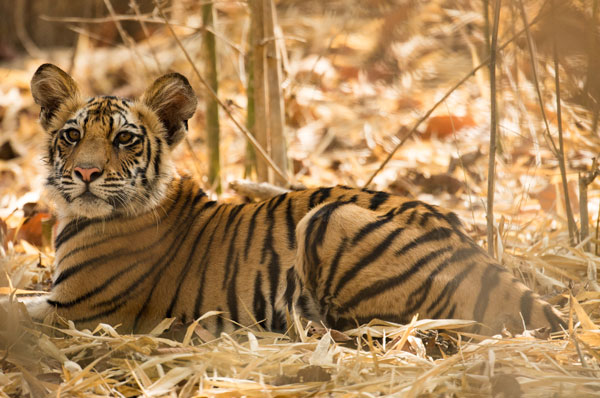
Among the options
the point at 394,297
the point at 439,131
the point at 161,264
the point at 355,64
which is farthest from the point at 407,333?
the point at 355,64

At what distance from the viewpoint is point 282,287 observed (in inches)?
149

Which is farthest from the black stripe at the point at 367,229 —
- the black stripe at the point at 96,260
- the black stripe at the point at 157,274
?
the black stripe at the point at 96,260

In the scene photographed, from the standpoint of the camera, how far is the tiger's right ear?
13.7 feet

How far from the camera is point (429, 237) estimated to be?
3521 mm

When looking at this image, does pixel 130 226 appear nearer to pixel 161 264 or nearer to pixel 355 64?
pixel 161 264

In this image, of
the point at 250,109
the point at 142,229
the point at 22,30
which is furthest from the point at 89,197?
the point at 22,30

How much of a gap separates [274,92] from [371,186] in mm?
1642

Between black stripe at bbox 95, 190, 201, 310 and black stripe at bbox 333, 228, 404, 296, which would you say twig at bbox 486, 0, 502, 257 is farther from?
black stripe at bbox 95, 190, 201, 310

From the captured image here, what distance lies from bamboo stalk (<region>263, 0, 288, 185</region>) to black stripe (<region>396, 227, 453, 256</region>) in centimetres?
214

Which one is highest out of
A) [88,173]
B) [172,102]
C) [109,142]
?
[172,102]

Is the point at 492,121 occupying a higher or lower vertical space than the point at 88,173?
higher

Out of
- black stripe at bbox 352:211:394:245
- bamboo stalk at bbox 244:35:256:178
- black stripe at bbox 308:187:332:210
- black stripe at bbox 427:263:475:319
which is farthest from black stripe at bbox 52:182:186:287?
bamboo stalk at bbox 244:35:256:178

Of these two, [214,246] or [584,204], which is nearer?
[214,246]

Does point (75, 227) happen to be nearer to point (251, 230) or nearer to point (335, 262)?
point (251, 230)
